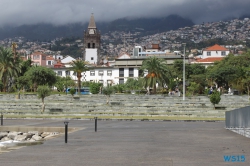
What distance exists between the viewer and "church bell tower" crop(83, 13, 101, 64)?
17425 centimetres

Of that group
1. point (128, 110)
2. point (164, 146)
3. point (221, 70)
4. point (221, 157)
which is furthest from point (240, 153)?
point (221, 70)

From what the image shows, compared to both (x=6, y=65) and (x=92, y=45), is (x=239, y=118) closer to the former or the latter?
(x=6, y=65)

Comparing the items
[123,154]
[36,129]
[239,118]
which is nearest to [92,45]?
[36,129]

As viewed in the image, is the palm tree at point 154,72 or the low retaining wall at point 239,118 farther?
the palm tree at point 154,72

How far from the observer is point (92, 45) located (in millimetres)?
181125

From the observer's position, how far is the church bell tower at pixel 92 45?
174250 millimetres

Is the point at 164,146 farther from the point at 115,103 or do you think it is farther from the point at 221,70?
the point at 221,70

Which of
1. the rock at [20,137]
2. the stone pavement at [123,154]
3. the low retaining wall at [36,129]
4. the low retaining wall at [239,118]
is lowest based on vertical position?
the rock at [20,137]

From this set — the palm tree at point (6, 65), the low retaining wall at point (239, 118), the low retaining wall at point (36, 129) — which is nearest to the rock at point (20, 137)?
the low retaining wall at point (36, 129)

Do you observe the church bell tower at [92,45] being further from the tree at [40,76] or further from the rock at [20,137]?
the rock at [20,137]

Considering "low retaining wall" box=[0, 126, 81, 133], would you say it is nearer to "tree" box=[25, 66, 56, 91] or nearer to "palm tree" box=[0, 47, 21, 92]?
"palm tree" box=[0, 47, 21, 92]

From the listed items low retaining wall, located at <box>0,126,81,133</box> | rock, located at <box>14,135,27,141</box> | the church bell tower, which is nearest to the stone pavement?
rock, located at <box>14,135,27,141</box>

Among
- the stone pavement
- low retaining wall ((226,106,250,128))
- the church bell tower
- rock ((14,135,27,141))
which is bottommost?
rock ((14,135,27,141))

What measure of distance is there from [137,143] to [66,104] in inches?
1363
